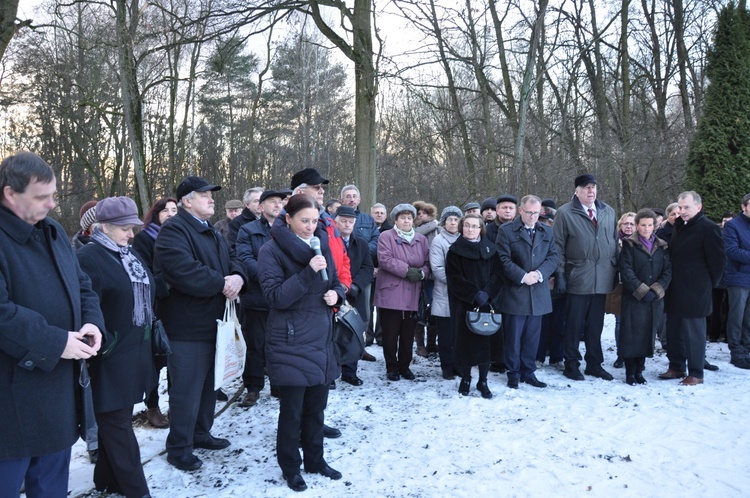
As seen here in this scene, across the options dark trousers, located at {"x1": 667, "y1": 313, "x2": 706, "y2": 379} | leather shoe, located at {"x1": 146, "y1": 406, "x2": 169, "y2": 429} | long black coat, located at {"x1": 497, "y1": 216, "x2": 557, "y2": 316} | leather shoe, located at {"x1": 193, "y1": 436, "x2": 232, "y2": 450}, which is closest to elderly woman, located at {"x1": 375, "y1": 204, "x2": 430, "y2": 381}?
long black coat, located at {"x1": 497, "y1": 216, "x2": 557, "y2": 316}

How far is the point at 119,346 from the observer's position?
3365 millimetres

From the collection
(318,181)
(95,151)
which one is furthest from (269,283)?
(95,151)

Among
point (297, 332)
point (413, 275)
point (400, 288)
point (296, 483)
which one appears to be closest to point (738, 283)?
point (413, 275)

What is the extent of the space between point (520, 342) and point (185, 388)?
3.77 metres

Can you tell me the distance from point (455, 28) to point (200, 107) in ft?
59.7

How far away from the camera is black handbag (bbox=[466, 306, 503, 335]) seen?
5.53m

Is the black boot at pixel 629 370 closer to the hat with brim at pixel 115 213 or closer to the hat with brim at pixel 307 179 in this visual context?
the hat with brim at pixel 307 179

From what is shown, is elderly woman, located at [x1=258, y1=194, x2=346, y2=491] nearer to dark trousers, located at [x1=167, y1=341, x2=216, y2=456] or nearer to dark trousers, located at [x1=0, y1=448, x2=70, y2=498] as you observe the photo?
dark trousers, located at [x1=167, y1=341, x2=216, y2=456]

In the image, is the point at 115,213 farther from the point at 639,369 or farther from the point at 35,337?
the point at 639,369

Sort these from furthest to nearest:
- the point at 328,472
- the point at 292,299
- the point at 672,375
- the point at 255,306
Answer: the point at 672,375 → the point at 255,306 → the point at 328,472 → the point at 292,299

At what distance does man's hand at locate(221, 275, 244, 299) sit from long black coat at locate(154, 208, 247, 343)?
0.04m

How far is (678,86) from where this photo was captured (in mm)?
19094

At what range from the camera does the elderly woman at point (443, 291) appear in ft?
20.7

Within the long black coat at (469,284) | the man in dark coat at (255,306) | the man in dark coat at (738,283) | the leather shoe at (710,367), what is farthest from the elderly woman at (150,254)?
the man in dark coat at (738,283)
